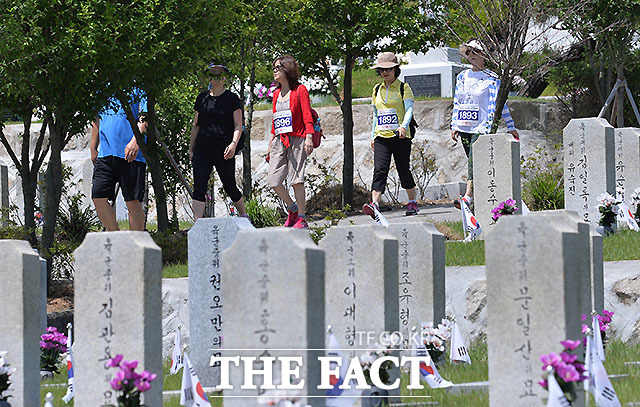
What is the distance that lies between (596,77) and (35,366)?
18102 mm

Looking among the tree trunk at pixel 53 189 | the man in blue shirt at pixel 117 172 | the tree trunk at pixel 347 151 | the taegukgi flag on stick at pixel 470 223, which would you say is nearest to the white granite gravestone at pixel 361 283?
the man in blue shirt at pixel 117 172

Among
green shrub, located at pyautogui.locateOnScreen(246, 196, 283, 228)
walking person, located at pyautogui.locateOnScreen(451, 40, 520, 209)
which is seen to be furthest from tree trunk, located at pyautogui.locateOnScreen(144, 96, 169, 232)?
walking person, located at pyautogui.locateOnScreen(451, 40, 520, 209)

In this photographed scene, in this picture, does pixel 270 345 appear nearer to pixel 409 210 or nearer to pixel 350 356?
pixel 350 356

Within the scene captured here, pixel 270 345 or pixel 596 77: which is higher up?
pixel 596 77

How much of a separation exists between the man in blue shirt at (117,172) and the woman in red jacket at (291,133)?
1.60 metres

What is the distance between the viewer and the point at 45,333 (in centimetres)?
870

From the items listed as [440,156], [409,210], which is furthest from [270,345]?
[440,156]

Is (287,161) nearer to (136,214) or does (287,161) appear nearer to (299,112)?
(299,112)

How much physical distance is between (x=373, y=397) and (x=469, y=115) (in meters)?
7.75

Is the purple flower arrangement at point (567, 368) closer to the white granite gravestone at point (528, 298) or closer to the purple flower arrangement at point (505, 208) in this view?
the white granite gravestone at point (528, 298)

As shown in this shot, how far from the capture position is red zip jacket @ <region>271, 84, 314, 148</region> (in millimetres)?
12039

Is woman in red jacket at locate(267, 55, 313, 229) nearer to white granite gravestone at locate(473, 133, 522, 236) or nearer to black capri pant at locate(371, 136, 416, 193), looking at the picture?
black capri pant at locate(371, 136, 416, 193)

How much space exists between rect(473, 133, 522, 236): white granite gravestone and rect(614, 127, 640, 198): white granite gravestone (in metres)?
2.14

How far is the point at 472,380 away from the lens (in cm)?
709
